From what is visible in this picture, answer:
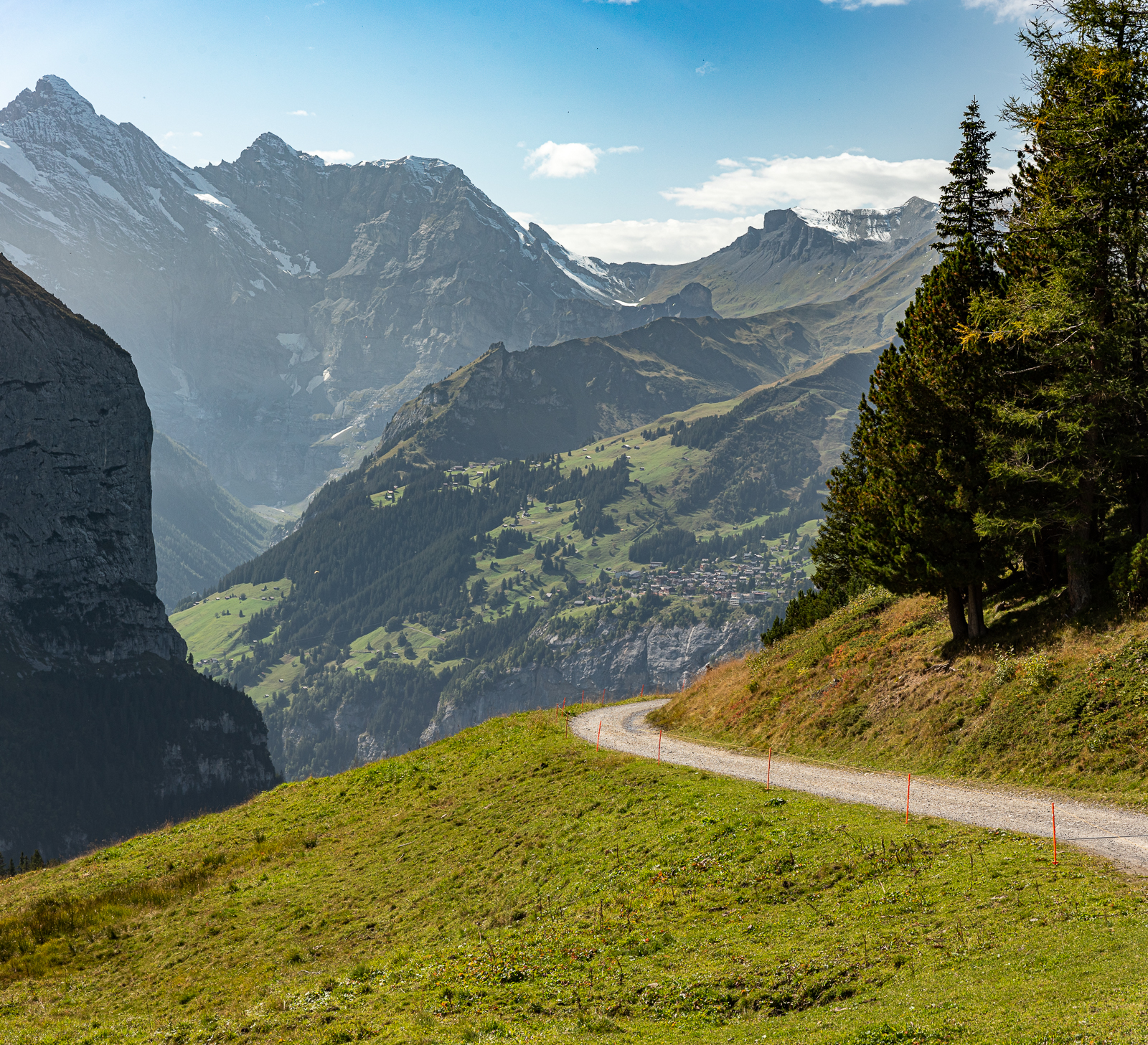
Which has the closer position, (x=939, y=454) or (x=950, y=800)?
(x=950, y=800)

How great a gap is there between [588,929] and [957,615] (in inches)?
872

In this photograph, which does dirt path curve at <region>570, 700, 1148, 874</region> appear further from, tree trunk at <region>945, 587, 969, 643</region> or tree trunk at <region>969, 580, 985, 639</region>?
tree trunk at <region>945, 587, 969, 643</region>

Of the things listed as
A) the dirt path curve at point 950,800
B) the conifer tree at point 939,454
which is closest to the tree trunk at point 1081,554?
the conifer tree at point 939,454

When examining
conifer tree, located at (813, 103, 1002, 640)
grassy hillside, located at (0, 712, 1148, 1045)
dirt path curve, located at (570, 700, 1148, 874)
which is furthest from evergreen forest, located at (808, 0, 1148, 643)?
grassy hillside, located at (0, 712, 1148, 1045)

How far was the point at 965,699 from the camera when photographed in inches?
1212

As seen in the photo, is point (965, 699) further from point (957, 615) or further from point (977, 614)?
point (957, 615)

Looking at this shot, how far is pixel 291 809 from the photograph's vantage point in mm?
40250

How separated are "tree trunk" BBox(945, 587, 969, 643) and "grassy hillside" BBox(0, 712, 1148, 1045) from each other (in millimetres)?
12256

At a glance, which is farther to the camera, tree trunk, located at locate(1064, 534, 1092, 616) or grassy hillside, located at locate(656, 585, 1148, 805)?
tree trunk, located at locate(1064, 534, 1092, 616)

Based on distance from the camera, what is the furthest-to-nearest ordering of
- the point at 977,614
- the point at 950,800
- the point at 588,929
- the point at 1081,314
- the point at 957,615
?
the point at 957,615
the point at 977,614
the point at 1081,314
the point at 950,800
the point at 588,929

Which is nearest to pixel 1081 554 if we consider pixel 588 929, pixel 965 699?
pixel 965 699

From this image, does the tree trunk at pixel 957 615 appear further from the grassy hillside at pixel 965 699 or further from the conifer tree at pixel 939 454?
the grassy hillside at pixel 965 699

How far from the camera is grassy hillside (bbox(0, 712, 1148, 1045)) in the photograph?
14.4 meters

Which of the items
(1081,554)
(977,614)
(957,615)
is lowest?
(957,615)
